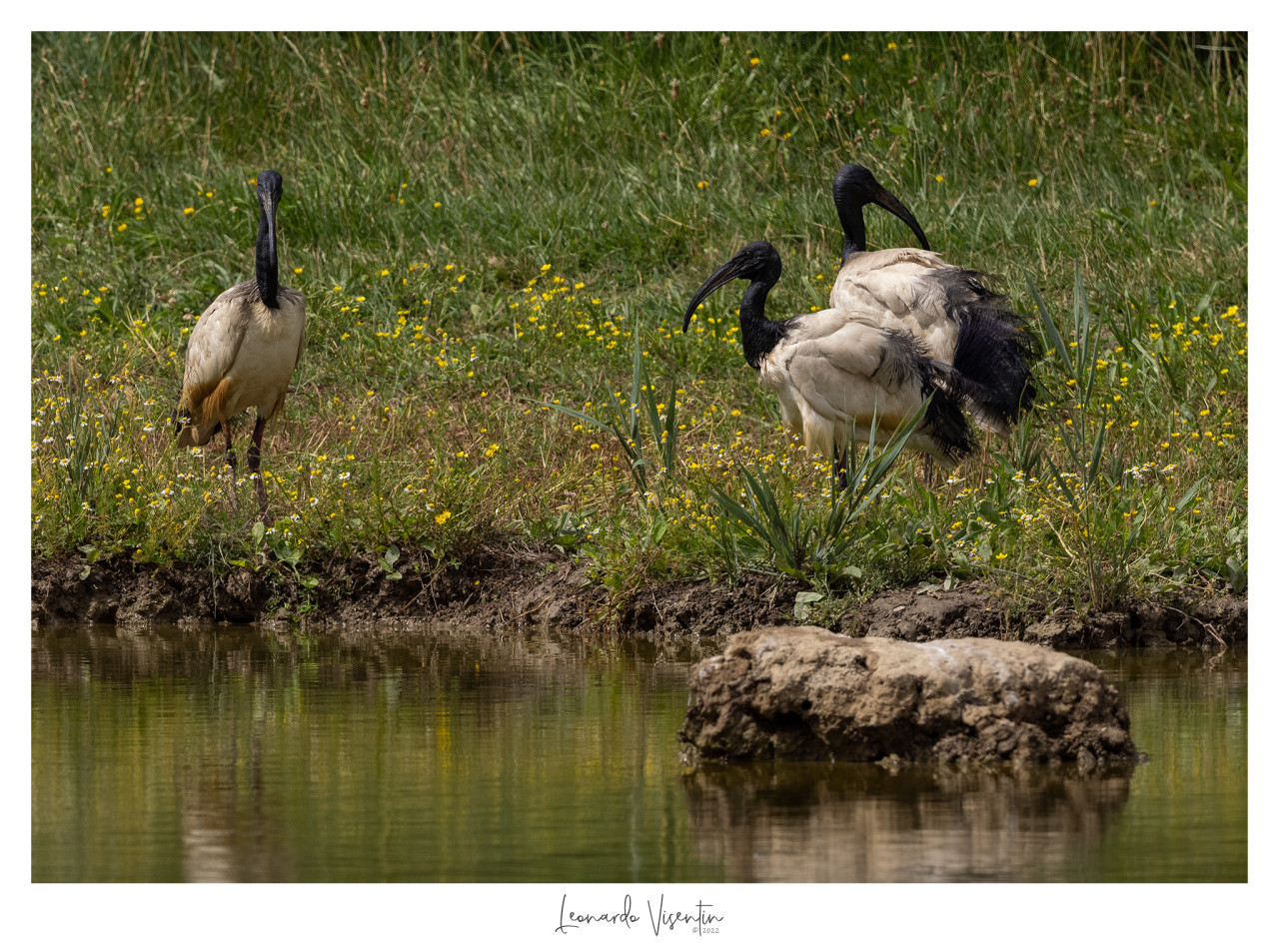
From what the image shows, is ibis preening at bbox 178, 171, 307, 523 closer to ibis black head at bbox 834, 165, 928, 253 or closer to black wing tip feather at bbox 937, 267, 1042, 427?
ibis black head at bbox 834, 165, 928, 253

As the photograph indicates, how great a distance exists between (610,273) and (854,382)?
4.12m

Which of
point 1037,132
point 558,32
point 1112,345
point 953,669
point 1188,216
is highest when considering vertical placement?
point 558,32

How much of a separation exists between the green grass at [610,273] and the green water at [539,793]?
4.54 ft

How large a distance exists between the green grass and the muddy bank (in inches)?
4.1

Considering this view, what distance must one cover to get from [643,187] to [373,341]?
Result: 102 inches

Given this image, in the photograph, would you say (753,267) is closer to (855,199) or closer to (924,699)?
(855,199)

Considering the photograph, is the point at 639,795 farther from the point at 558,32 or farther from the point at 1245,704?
the point at 558,32

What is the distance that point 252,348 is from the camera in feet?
30.5

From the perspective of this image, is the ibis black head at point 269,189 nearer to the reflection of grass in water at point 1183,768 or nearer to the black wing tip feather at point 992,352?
the black wing tip feather at point 992,352

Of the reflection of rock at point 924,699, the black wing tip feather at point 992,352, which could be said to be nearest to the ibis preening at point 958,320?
the black wing tip feather at point 992,352

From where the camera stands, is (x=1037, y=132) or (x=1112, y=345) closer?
(x=1112, y=345)

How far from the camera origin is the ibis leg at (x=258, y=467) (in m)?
8.16

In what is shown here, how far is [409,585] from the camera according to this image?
7.96m

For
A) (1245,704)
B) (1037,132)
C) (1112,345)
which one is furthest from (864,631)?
(1037,132)
